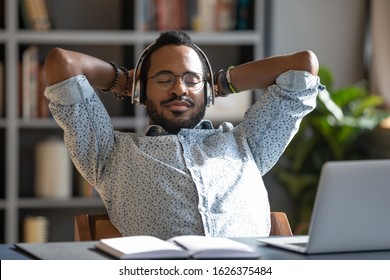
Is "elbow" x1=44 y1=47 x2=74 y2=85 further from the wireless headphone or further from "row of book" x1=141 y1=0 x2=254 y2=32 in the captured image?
"row of book" x1=141 y1=0 x2=254 y2=32

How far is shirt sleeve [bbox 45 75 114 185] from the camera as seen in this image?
2.12 m

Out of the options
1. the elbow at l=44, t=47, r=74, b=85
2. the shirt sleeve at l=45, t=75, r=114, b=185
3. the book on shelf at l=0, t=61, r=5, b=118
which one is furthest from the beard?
the book on shelf at l=0, t=61, r=5, b=118

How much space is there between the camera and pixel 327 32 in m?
4.39

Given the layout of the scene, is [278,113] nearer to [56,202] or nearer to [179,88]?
[179,88]

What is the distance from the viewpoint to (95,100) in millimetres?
2172

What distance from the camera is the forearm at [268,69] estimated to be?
2.23 meters

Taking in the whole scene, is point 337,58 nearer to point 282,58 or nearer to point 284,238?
point 282,58

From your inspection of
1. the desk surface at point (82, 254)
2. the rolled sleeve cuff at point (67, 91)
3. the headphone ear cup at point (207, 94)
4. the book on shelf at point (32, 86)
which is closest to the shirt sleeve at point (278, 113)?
the headphone ear cup at point (207, 94)

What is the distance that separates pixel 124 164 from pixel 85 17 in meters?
2.22

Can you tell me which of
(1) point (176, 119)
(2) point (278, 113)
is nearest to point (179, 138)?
(1) point (176, 119)

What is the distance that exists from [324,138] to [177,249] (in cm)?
274

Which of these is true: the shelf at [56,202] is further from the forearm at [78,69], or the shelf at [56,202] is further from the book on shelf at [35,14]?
the forearm at [78,69]

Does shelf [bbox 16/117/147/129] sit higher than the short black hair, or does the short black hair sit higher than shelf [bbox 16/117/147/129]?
the short black hair

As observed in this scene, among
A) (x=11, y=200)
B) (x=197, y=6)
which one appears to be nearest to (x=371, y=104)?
(x=197, y=6)
